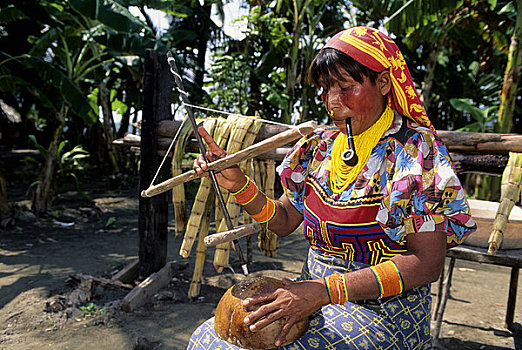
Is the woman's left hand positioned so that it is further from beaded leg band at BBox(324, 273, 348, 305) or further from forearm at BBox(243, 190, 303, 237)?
forearm at BBox(243, 190, 303, 237)

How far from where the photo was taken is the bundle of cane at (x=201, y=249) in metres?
3.13

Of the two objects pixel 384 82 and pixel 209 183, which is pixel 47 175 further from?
pixel 384 82

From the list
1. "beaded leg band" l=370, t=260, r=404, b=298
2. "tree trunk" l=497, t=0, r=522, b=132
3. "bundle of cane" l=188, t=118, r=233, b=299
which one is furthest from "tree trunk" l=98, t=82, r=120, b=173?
"beaded leg band" l=370, t=260, r=404, b=298

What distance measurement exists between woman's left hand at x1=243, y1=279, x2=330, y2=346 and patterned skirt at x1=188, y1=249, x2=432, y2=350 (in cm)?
14

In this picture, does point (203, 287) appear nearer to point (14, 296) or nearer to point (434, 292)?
point (14, 296)

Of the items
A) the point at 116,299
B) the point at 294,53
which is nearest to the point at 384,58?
the point at 116,299

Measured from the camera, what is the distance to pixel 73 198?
934cm

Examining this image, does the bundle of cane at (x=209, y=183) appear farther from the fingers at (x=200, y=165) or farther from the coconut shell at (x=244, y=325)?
the coconut shell at (x=244, y=325)

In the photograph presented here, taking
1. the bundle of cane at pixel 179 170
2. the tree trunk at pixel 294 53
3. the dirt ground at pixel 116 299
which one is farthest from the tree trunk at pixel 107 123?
the bundle of cane at pixel 179 170

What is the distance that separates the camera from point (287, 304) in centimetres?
129

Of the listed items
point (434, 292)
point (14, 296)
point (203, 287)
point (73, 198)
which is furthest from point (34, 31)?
point (434, 292)

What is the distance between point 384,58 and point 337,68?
0.59ft

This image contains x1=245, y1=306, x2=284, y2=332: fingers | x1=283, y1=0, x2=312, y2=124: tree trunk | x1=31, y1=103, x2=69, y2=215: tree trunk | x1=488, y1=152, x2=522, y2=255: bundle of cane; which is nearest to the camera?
x1=245, y1=306, x2=284, y2=332: fingers

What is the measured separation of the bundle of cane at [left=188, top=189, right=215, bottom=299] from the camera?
3.13m
